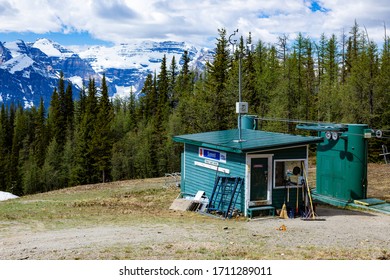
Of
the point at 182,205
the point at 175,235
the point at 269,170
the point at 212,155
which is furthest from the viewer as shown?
the point at 212,155

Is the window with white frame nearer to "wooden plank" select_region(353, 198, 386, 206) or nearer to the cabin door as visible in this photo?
the cabin door

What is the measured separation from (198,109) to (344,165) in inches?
1245

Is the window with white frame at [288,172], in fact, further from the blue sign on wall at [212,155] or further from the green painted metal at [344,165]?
the green painted metal at [344,165]

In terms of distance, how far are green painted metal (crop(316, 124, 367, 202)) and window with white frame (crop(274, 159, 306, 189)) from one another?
319 cm

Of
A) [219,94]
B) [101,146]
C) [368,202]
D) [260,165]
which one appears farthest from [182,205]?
[101,146]

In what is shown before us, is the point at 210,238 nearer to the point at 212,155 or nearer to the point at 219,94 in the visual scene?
the point at 212,155

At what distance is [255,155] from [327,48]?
50234 millimetres

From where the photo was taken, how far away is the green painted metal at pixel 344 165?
18.5 meters

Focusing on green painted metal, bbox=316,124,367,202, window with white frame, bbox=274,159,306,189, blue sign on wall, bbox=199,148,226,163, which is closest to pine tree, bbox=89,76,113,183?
blue sign on wall, bbox=199,148,226,163

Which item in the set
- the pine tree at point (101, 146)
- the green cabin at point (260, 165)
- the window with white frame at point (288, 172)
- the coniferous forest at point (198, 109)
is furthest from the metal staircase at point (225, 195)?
the pine tree at point (101, 146)

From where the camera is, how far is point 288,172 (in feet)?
54.2

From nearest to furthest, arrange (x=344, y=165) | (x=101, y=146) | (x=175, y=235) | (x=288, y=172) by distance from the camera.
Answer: (x=175, y=235)
(x=288, y=172)
(x=344, y=165)
(x=101, y=146)

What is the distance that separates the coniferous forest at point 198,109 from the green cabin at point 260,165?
883cm

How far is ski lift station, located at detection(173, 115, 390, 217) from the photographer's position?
15969 mm
